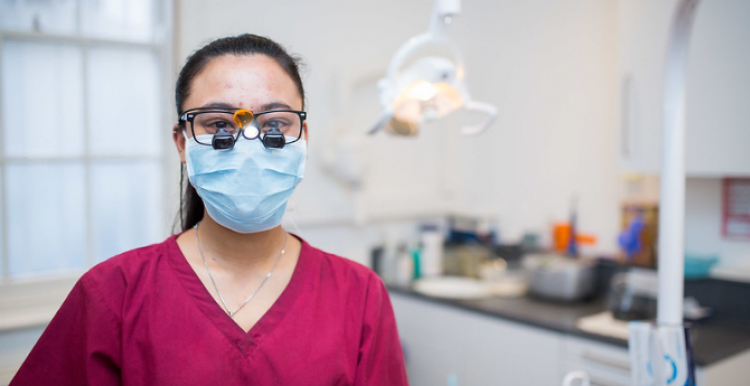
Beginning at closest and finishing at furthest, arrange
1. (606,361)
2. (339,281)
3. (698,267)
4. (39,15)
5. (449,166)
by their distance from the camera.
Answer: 1. (339,281)
2. (606,361)
3. (39,15)
4. (698,267)
5. (449,166)

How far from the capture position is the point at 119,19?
82.0 inches

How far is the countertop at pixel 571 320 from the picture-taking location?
5.64 feet

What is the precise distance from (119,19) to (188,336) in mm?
1528

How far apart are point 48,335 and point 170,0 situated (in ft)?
4.83

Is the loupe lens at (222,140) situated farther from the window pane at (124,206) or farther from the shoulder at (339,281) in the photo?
the window pane at (124,206)

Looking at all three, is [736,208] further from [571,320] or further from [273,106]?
[273,106]

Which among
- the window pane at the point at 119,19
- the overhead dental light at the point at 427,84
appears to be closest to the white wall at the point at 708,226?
the overhead dental light at the point at 427,84

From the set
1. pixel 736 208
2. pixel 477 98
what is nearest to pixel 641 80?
pixel 736 208

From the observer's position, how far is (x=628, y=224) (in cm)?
232

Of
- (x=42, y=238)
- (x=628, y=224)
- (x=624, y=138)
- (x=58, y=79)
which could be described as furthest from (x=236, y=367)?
(x=628, y=224)

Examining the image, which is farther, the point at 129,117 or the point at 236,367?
the point at 129,117

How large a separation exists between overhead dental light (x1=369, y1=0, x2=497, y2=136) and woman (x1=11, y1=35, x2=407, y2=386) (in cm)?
20

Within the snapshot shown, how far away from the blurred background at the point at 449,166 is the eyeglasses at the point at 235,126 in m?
0.37

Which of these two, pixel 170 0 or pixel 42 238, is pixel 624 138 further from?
pixel 42 238
